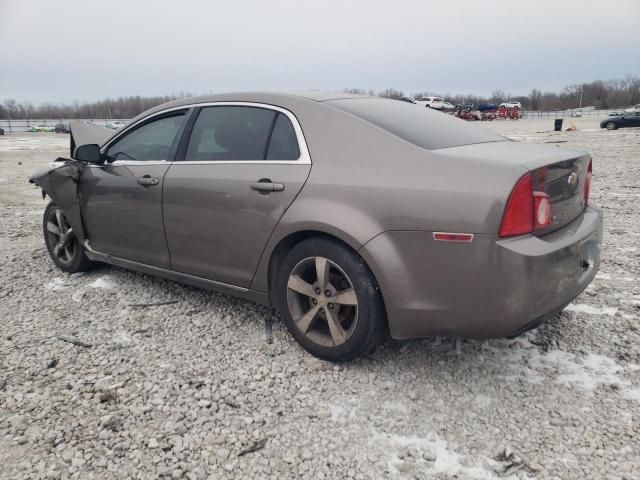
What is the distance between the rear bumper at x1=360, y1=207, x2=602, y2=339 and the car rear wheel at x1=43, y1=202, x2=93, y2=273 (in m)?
3.05

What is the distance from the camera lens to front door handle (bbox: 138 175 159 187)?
11.7 ft

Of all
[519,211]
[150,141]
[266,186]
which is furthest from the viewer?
[150,141]

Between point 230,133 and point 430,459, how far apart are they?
2297mm

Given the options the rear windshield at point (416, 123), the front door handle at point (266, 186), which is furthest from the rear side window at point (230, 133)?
the rear windshield at point (416, 123)

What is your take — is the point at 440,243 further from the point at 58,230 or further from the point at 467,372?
the point at 58,230

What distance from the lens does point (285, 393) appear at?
8.72ft

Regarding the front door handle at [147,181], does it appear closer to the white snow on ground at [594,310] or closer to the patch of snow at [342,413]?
the patch of snow at [342,413]

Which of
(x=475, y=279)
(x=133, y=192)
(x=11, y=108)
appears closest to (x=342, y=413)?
(x=475, y=279)

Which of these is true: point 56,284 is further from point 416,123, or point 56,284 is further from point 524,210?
point 524,210

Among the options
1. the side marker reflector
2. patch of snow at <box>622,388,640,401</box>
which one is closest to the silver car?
the side marker reflector

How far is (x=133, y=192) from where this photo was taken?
373 centimetres

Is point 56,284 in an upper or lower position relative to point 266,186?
lower

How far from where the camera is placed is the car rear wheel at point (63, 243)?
4.48 m

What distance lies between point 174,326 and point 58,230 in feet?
6.51
